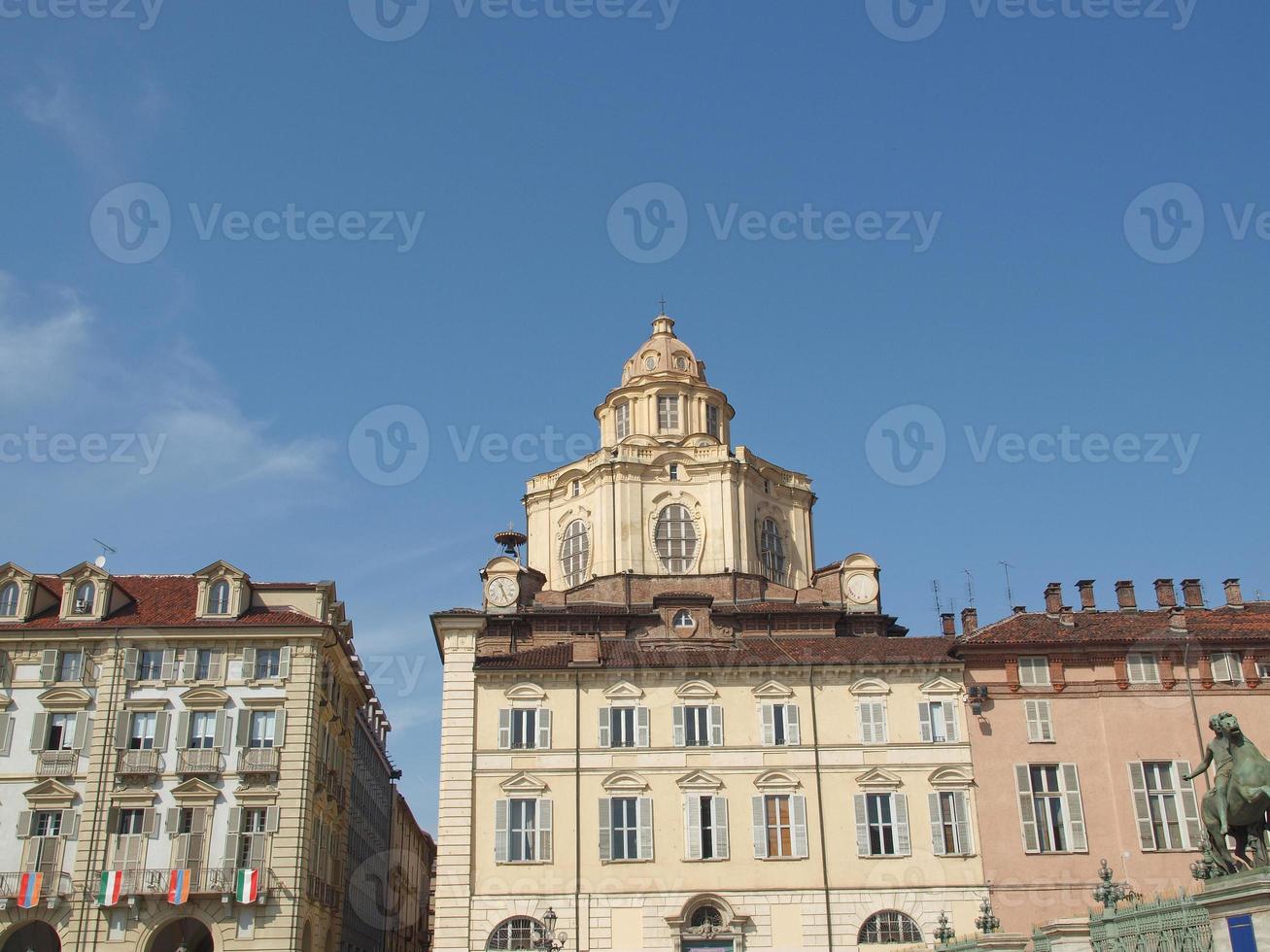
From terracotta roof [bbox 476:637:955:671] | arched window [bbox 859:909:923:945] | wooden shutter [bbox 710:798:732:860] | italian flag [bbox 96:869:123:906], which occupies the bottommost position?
arched window [bbox 859:909:923:945]

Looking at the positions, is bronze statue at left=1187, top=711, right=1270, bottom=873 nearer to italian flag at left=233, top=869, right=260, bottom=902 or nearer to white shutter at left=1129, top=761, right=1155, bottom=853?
white shutter at left=1129, top=761, right=1155, bottom=853

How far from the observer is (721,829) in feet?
151

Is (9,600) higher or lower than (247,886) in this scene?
higher

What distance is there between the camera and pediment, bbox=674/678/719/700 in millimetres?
47938

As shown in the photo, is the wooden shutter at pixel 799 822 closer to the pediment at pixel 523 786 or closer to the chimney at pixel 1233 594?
the pediment at pixel 523 786

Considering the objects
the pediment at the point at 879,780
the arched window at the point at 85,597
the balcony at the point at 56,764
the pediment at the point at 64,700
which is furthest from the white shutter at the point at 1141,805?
the arched window at the point at 85,597

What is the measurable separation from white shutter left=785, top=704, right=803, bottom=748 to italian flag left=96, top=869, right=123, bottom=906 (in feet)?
81.0

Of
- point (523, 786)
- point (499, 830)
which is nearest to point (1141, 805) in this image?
point (523, 786)

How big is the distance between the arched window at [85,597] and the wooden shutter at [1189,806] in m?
42.6

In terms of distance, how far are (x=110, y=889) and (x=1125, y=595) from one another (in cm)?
A: 4358

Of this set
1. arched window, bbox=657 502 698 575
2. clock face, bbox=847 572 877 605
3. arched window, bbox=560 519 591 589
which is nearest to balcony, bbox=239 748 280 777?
arched window, bbox=560 519 591 589

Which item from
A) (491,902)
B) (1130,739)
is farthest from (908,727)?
(491,902)

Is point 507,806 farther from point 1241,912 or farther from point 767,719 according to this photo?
point 1241,912

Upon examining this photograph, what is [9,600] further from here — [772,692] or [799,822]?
[799,822]
